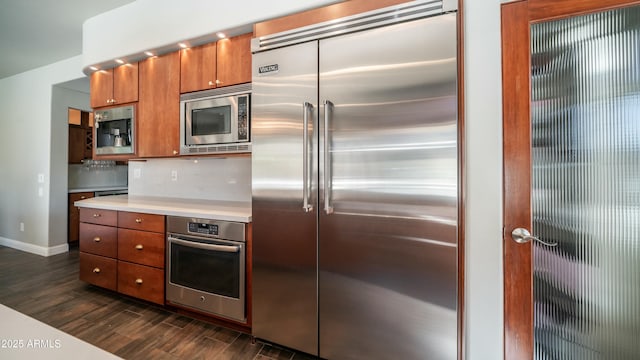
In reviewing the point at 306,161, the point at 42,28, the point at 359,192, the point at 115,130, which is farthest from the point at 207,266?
the point at 42,28

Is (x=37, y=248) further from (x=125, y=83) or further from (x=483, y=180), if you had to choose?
(x=483, y=180)

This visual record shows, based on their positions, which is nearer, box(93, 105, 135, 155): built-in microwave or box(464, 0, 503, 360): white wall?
box(464, 0, 503, 360): white wall

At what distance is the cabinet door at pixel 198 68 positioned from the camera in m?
2.32

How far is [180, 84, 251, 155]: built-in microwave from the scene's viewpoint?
2180 millimetres

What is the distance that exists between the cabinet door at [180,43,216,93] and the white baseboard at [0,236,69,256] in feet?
11.9

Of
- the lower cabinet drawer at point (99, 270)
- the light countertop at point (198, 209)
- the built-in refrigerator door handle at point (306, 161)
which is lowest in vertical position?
the lower cabinet drawer at point (99, 270)

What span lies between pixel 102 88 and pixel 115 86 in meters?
0.23

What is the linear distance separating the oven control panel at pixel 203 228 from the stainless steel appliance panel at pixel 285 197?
1.24 ft

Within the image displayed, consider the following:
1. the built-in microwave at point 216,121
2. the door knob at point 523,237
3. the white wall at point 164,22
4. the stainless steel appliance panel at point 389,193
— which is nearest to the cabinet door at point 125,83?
the white wall at point 164,22

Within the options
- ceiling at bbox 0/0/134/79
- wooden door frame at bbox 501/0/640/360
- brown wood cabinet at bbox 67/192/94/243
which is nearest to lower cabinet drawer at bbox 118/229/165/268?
ceiling at bbox 0/0/134/79

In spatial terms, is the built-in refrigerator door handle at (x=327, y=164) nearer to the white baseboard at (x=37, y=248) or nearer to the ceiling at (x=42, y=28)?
the ceiling at (x=42, y=28)

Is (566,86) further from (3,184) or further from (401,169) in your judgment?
(3,184)

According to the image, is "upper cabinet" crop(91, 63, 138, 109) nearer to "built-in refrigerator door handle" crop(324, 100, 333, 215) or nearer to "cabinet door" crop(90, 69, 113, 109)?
"cabinet door" crop(90, 69, 113, 109)

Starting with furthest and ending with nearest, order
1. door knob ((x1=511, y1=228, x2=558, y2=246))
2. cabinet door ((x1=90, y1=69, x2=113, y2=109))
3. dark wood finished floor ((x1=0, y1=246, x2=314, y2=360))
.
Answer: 1. cabinet door ((x1=90, y1=69, x2=113, y2=109))
2. dark wood finished floor ((x1=0, y1=246, x2=314, y2=360))
3. door knob ((x1=511, y1=228, x2=558, y2=246))
